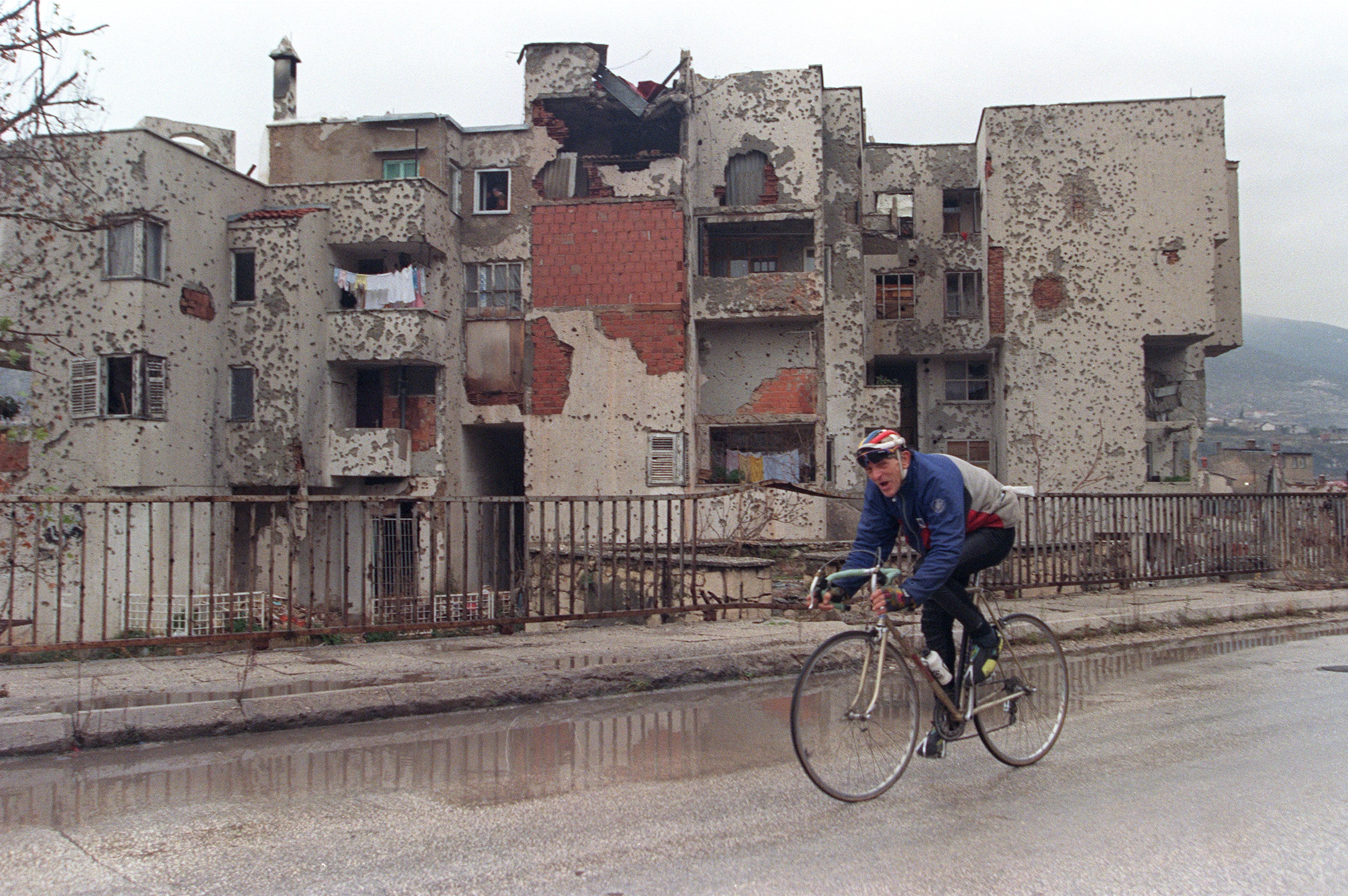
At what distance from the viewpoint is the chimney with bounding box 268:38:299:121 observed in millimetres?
35875

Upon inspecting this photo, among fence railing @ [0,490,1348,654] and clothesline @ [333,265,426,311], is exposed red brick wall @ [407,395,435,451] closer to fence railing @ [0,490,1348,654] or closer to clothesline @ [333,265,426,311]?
clothesline @ [333,265,426,311]

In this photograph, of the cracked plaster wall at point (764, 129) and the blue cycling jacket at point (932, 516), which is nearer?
the blue cycling jacket at point (932, 516)

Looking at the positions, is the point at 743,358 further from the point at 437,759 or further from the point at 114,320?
the point at 437,759

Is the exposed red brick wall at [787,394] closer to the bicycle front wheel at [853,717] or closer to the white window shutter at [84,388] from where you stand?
the white window shutter at [84,388]

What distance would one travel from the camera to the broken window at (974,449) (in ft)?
127

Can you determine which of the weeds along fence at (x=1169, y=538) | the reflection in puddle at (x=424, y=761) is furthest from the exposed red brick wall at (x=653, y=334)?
the reflection in puddle at (x=424, y=761)

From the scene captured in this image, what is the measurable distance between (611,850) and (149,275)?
27803 millimetres

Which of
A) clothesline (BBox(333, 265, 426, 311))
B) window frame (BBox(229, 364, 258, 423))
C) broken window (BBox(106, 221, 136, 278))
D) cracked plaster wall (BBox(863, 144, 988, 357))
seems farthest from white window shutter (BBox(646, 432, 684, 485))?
broken window (BBox(106, 221, 136, 278))

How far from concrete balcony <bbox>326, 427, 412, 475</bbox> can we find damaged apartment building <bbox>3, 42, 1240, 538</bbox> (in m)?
0.08

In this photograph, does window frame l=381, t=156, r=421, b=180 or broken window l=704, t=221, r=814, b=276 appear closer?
window frame l=381, t=156, r=421, b=180

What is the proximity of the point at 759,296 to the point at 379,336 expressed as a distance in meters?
11.8

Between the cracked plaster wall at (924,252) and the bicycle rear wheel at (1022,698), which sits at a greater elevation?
the cracked plaster wall at (924,252)

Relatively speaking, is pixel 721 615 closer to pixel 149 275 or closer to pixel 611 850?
pixel 611 850

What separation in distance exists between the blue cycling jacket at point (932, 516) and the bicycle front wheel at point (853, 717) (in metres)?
0.34
